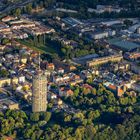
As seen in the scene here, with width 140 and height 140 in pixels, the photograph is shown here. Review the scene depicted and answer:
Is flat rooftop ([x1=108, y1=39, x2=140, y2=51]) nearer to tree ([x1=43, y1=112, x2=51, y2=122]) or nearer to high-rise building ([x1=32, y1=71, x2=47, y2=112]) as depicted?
high-rise building ([x1=32, y1=71, x2=47, y2=112])

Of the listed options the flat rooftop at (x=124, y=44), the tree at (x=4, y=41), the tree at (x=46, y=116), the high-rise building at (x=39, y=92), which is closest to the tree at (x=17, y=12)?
the tree at (x=4, y=41)

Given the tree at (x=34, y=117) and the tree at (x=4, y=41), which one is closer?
the tree at (x=34, y=117)

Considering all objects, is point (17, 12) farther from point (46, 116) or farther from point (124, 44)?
point (46, 116)

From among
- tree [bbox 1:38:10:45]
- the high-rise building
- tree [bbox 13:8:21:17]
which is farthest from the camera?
tree [bbox 13:8:21:17]

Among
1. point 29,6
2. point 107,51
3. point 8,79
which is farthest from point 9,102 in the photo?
point 29,6

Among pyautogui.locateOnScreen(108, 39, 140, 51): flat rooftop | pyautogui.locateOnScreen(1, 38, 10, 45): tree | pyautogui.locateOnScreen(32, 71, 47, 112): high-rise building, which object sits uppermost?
pyautogui.locateOnScreen(32, 71, 47, 112): high-rise building

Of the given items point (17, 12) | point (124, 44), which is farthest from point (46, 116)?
point (17, 12)

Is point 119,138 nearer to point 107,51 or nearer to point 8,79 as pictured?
point 8,79

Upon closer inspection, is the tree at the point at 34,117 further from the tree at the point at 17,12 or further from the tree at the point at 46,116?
the tree at the point at 17,12

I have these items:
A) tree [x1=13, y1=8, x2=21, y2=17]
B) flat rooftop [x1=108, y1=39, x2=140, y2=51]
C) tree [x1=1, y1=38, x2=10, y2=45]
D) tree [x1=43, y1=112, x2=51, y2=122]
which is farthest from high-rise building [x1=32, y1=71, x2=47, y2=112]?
tree [x1=13, y1=8, x2=21, y2=17]
